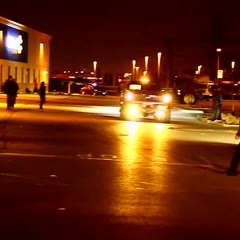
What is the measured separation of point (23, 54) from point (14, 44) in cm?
514

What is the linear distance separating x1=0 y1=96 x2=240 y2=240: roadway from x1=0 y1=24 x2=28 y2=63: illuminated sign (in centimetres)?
6202

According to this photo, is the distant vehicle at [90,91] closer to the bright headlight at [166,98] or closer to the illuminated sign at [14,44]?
the illuminated sign at [14,44]

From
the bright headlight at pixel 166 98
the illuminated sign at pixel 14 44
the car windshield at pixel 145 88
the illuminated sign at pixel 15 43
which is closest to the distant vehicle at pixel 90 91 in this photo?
the illuminated sign at pixel 14 44

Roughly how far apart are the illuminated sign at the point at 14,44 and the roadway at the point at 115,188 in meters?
62.0

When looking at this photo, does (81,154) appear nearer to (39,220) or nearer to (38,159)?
(38,159)

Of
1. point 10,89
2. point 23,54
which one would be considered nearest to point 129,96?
point 10,89

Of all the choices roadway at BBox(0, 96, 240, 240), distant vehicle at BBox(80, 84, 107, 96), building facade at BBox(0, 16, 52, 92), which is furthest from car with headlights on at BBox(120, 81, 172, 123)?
distant vehicle at BBox(80, 84, 107, 96)

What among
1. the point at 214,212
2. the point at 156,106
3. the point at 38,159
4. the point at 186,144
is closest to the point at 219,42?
the point at 156,106

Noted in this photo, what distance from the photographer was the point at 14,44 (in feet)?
282

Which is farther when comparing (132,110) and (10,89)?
(10,89)

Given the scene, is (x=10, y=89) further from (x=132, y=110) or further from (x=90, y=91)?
(x=90, y=91)

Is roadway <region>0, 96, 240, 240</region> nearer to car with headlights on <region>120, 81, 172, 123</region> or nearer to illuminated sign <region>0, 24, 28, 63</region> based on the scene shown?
car with headlights on <region>120, 81, 172, 123</region>

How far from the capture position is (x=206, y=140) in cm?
2291

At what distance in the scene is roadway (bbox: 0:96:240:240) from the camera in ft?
28.2
